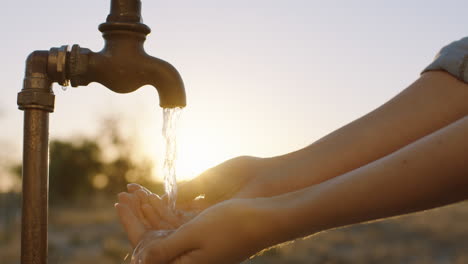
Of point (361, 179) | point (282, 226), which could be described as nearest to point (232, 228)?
point (282, 226)

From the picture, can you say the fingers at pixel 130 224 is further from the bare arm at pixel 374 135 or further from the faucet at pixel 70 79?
the bare arm at pixel 374 135

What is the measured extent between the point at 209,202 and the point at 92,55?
27.4 inches

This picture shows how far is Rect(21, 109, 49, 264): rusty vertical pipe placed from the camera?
4.24 feet

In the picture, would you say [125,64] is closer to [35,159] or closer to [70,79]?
[70,79]

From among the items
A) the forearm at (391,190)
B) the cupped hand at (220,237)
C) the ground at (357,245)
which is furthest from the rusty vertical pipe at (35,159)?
the ground at (357,245)

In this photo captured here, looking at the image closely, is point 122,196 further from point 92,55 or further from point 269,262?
point 269,262

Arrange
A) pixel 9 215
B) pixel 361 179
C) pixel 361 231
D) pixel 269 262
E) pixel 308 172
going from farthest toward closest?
pixel 9 215
pixel 361 231
pixel 269 262
pixel 308 172
pixel 361 179

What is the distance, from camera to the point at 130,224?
57.4 inches

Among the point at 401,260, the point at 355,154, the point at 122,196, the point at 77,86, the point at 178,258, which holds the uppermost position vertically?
the point at 77,86

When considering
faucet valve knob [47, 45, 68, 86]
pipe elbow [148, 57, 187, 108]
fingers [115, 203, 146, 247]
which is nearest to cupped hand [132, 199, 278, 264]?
fingers [115, 203, 146, 247]

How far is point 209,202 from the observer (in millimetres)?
1826

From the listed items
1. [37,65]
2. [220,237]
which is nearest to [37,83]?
[37,65]

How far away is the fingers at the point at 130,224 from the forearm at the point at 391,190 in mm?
426

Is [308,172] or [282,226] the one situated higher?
[308,172]
